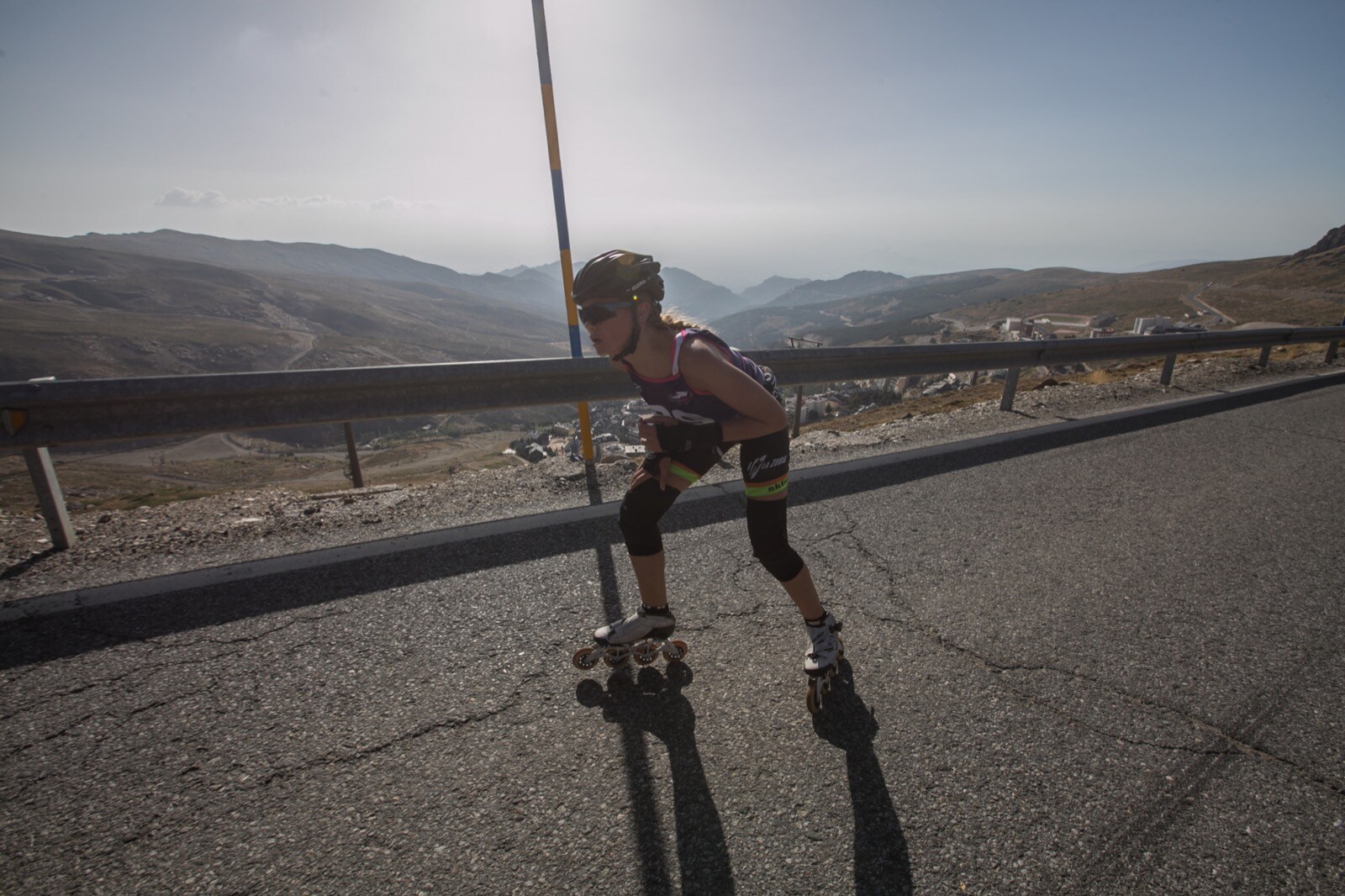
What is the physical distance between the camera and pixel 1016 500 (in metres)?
4.19

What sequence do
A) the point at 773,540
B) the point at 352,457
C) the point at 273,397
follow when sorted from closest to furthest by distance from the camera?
1. the point at 773,540
2. the point at 273,397
3. the point at 352,457

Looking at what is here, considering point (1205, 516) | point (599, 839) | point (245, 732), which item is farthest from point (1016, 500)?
point (245, 732)

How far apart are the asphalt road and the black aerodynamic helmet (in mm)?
1481

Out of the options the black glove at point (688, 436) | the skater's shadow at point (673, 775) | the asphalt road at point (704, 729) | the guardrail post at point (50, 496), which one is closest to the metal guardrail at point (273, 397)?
the guardrail post at point (50, 496)

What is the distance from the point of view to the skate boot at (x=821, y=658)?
2.16m

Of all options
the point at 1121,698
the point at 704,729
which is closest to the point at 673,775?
the point at 704,729

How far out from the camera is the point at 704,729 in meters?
2.11

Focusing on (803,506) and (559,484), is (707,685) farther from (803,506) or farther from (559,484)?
(559,484)

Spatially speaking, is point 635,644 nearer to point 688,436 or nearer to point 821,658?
point 821,658

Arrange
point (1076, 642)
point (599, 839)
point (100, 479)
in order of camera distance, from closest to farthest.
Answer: point (599, 839)
point (1076, 642)
point (100, 479)

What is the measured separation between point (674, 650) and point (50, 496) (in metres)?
3.66

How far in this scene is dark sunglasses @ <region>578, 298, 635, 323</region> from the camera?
224cm

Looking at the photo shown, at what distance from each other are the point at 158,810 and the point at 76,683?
0.94 metres

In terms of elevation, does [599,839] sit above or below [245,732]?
below
